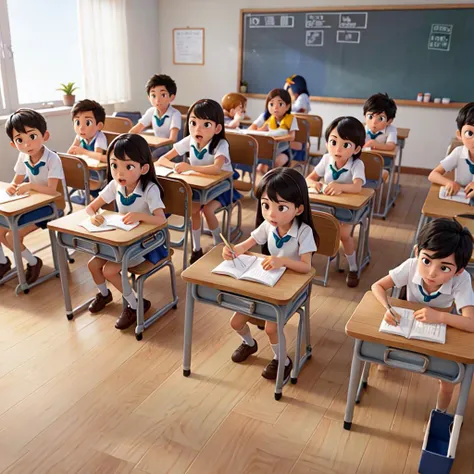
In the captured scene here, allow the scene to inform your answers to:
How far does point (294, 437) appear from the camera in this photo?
210 centimetres

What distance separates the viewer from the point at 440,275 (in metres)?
1.82

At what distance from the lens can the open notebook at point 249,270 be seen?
2.08 metres

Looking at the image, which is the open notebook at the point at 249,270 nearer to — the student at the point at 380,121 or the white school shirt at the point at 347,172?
the white school shirt at the point at 347,172

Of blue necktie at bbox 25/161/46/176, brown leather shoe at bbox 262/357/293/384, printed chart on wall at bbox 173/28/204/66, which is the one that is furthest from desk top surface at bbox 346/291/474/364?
printed chart on wall at bbox 173/28/204/66

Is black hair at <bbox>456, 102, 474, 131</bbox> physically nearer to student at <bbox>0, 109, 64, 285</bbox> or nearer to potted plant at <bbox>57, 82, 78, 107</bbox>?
student at <bbox>0, 109, 64, 285</bbox>

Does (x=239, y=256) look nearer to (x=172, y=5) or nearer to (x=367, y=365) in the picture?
(x=367, y=365)

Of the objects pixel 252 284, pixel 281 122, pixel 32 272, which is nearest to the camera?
pixel 252 284

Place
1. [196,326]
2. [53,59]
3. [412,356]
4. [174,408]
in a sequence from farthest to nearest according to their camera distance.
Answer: [53,59] → [196,326] → [174,408] → [412,356]

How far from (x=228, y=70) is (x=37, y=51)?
8.45ft

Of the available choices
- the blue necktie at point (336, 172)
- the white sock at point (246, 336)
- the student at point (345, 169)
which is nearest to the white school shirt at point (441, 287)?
the white sock at point (246, 336)

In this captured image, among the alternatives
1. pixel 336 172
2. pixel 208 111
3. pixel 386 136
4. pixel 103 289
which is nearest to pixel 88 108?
pixel 208 111

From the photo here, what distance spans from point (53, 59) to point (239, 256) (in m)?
4.93

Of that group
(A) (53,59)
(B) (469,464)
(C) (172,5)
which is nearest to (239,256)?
(B) (469,464)

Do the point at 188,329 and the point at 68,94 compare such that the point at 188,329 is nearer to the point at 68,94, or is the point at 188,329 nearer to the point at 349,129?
the point at 349,129
